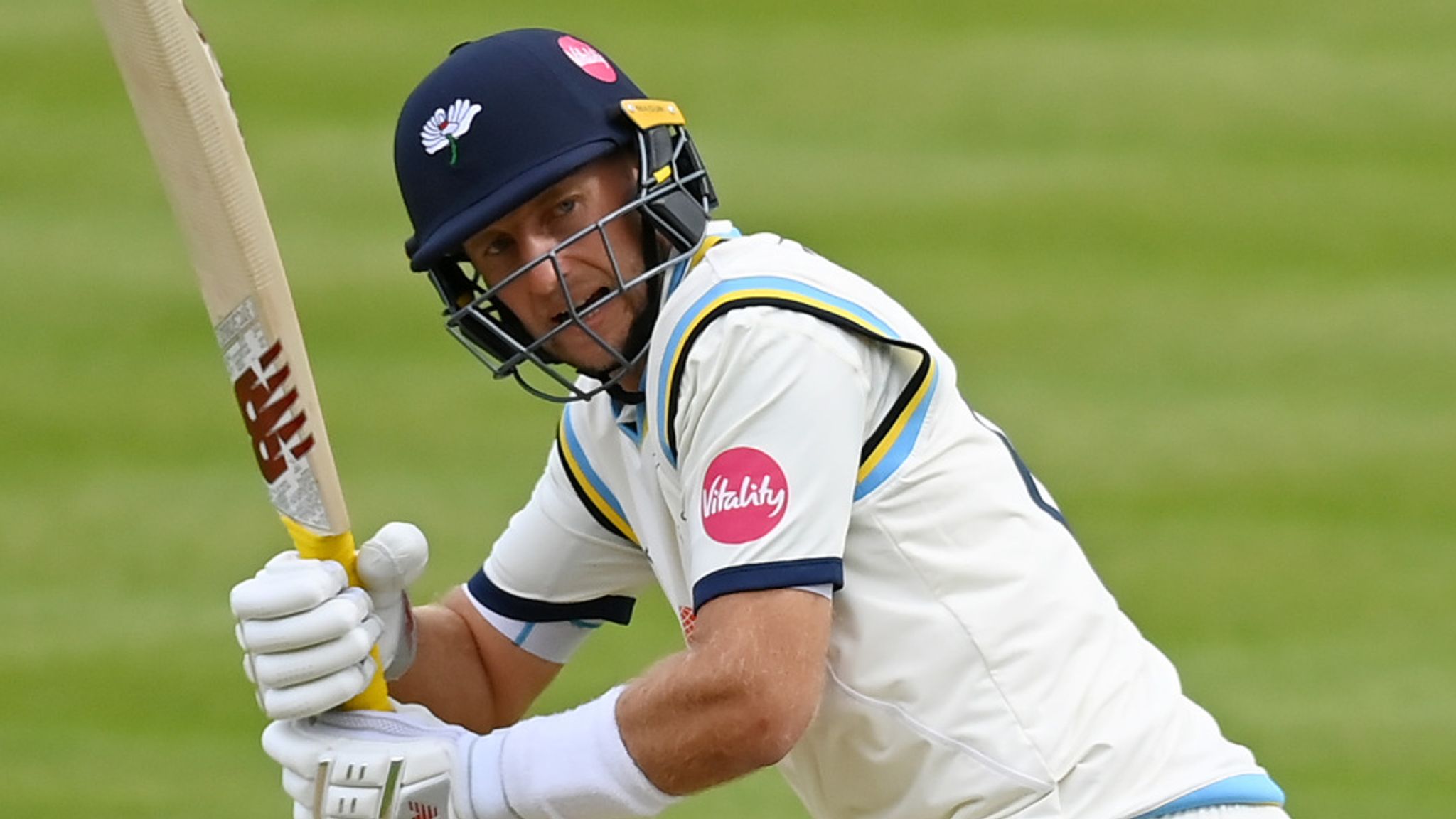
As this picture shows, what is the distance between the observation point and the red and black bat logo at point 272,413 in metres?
2.14

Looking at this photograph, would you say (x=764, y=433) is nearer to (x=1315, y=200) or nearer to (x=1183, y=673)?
(x=1183, y=673)

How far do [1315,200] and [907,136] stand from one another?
991mm

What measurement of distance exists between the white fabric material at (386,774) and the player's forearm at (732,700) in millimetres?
182

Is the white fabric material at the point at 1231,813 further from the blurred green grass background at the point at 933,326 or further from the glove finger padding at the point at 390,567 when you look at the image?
the blurred green grass background at the point at 933,326

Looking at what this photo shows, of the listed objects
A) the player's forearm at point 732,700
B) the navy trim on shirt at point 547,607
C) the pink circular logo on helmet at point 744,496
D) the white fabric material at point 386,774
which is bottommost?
the navy trim on shirt at point 547,607

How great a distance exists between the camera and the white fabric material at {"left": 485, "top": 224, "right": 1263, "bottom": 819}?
188cm

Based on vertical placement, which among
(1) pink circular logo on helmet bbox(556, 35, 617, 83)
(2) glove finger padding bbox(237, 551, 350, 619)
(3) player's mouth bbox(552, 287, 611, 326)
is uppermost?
(1) pink circular logo on helmet bbox(556, 35, 617, 83)

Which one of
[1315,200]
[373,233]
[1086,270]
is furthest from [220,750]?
[1315,200]

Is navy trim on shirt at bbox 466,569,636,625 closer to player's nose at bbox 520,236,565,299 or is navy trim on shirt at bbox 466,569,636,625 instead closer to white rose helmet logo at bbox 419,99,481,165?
player's nose at bbox 520,236,565,299

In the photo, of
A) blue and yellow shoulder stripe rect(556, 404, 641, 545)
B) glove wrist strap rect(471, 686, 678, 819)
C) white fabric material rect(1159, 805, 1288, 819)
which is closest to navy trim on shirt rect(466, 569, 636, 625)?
blue and yellow shoulder stripe rect(556, 404, 641, 545)

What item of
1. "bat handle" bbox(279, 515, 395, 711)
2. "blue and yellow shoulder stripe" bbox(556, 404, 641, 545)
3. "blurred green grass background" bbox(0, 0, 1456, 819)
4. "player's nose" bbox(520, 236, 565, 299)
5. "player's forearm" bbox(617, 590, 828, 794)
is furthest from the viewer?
Answer: "blurred green grass background" bbox(0, 0, 1456, 819)

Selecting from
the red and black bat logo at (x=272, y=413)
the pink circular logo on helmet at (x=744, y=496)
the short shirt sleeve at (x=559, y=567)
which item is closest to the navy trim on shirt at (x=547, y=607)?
the short shirt sleeve at (x=559, y=567)

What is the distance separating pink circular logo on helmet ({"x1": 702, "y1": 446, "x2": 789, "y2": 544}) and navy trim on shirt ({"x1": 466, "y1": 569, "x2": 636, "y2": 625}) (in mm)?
674

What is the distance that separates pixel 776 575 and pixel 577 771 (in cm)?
28
